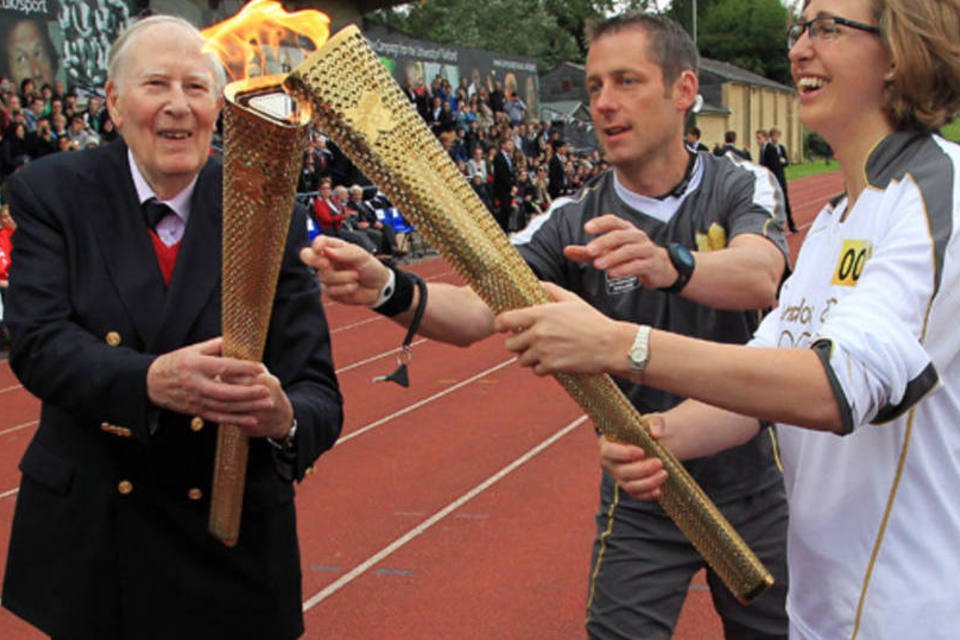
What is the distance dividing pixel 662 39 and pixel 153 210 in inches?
56.5

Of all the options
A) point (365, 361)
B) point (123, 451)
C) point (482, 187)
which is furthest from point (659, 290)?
point (482, 187)

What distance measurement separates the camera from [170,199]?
7.66 ft

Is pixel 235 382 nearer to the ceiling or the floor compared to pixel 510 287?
nearer to the floor

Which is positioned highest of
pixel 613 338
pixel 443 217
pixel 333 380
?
pixel 443 217

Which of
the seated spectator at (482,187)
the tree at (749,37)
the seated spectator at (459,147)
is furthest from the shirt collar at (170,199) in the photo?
the tree at (749,37)

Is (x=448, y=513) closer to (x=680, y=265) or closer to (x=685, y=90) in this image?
(x=685, y=90)

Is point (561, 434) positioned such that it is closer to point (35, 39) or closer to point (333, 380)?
point (333, 380)

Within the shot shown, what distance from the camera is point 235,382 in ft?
6.64

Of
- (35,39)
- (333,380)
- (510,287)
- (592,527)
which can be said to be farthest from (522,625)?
(35,39)

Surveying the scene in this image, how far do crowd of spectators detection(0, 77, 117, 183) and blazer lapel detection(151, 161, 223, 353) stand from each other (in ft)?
36.4

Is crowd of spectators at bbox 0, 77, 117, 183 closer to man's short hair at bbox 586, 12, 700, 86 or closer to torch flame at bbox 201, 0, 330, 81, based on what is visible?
man's short hair at bbox 586, 12, 700, 86

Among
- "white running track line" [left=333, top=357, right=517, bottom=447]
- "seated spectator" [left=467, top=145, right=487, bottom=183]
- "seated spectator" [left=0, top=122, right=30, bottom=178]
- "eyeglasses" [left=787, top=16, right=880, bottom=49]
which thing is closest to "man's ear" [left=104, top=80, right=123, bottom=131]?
"eyeglasses" [left=787, top=16, right=880, bottom=49]

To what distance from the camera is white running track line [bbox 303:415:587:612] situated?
184 inches

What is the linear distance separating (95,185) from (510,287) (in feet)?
3.41
